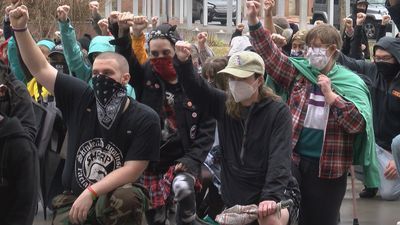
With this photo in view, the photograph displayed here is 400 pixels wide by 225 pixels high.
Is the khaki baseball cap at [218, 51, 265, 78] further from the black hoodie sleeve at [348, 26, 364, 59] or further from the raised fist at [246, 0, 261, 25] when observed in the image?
the black hoodie sleeve at [348, 26, 364, 59]

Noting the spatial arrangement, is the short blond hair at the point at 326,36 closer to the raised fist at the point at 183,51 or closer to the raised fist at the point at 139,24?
the raised fist at the point at 183,51

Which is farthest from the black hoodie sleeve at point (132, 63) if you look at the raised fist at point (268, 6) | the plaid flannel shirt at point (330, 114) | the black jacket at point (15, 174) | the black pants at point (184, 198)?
the black jacket at point (15, 174)

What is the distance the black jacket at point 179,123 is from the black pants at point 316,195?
2.68ft

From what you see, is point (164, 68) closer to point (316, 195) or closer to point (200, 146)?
point (200, 146)

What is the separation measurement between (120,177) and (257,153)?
0.88 meters

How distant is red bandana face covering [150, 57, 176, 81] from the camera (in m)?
6.83

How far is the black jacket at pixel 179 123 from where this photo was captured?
22.5 ft

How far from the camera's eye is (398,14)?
7.55 meters

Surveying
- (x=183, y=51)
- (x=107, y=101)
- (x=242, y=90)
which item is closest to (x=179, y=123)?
(x=183, y=51)

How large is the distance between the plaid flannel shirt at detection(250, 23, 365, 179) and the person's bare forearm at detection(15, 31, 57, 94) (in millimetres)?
1716

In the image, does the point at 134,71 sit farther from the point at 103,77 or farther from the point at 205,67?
the point at 103,77

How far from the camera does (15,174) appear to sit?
15.9 ft

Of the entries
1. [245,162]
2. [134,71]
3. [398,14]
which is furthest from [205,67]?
[245,162]

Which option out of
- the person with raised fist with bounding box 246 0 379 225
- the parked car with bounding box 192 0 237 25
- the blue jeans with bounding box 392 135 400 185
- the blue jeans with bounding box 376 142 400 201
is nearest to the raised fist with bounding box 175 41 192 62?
the person with raised fist with bounding box 246 0 379 225
